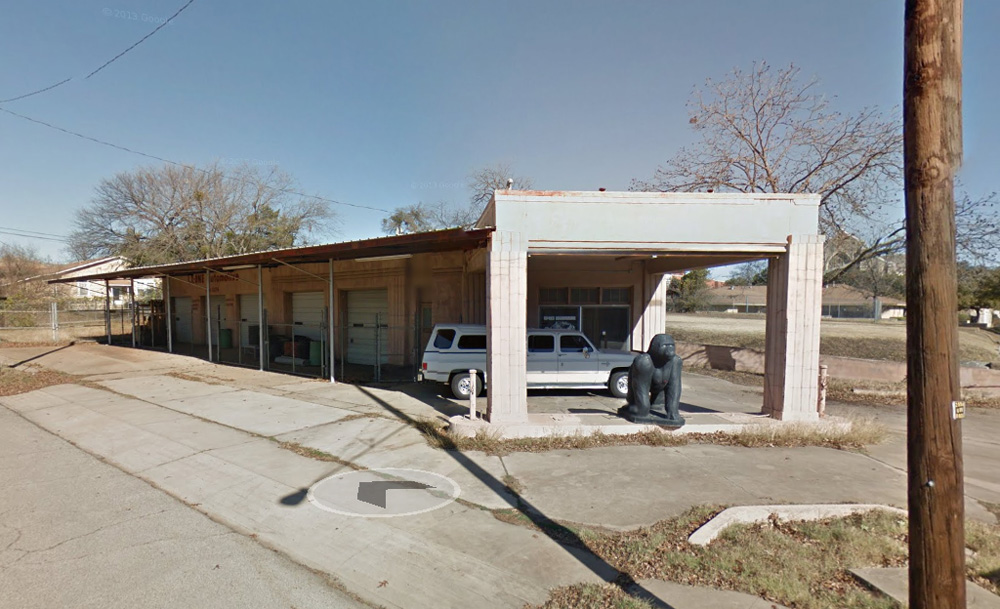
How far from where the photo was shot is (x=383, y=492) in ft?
17.5

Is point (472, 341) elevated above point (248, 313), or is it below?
below

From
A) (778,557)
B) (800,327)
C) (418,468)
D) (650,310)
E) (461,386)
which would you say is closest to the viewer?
(778,557)

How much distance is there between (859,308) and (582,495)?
87.2m

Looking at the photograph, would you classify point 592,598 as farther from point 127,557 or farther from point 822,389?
point 822,389

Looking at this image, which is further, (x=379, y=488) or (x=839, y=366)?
(x=839, y=366)

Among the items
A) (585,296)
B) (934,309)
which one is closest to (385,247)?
(585,296)

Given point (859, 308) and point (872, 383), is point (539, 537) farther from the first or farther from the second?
point (859, 308)

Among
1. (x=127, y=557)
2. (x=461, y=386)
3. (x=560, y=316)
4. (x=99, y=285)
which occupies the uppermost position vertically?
(x=99, y=285)

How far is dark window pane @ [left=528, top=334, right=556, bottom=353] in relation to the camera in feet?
34.5

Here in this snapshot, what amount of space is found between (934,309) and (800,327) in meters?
6.14

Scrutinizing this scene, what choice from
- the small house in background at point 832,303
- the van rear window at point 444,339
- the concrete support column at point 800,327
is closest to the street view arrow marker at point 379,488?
the van rear window at point 444,339

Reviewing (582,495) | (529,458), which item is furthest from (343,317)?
(582,495)

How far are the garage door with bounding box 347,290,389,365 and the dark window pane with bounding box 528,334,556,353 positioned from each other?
22.2 feet

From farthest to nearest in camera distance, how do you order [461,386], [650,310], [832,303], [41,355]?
[832,303], [41,355], [650,310], [461,386]
